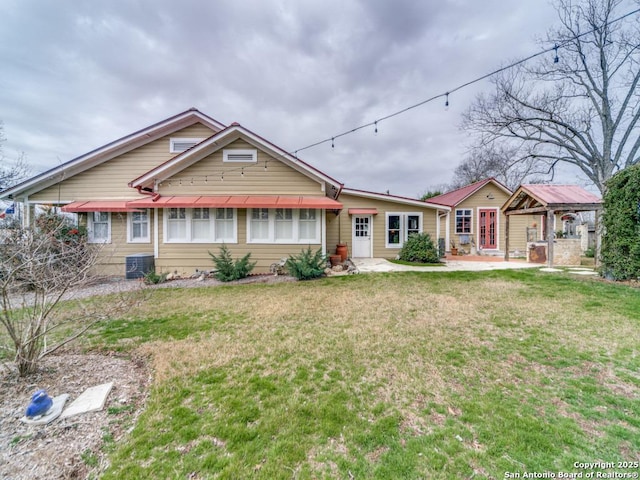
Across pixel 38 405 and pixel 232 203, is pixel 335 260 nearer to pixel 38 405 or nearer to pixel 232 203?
pixel 232 203

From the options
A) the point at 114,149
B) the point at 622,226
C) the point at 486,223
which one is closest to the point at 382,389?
the point at 622,226

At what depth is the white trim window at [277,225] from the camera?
9.94 meters

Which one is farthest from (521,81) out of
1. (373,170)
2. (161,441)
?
(161,441)

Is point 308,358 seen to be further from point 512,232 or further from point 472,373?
point 512,232

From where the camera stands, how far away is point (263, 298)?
668cm

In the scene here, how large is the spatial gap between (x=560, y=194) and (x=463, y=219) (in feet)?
17.7

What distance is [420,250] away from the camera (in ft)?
39.1

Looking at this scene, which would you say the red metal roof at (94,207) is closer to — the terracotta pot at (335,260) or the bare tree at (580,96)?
the terracotta pot at (335,260)

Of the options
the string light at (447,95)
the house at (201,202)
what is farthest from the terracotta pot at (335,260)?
the string light at (447,95)

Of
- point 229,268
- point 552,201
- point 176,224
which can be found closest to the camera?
point 229,268

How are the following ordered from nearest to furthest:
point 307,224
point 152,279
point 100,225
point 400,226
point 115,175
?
point 152,279 → point 307,224 → point 100,225 → point 115,175 → point 400,226

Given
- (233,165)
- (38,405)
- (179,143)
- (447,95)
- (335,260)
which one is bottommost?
(38,405)

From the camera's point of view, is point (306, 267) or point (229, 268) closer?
point (306, 267)

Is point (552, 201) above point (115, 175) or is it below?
below
